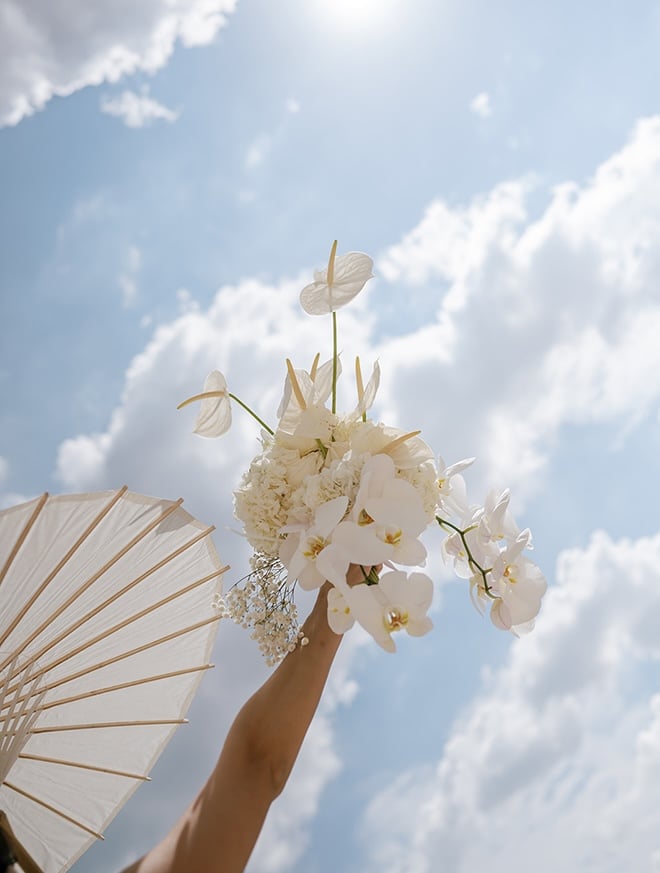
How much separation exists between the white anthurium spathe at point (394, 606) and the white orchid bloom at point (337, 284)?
0.81 m

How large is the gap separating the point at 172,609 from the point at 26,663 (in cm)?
60

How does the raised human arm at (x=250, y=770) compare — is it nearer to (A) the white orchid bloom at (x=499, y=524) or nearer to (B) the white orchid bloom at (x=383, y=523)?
(B) the white orchid bloom at (x=383, y=523)

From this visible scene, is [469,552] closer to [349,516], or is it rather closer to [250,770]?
[349,516]

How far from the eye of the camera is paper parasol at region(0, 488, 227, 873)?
Answer: 9.32 feet

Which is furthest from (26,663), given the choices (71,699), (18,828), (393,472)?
(393,472)

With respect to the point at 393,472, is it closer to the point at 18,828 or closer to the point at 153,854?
the point at 153,854

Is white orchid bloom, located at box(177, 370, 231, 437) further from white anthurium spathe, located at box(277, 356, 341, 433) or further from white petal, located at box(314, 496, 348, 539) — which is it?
white petal, located at box(314, 496, 348, 539)

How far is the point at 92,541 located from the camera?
2.93 m

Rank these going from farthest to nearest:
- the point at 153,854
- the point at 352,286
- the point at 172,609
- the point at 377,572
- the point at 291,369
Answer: the point at 172,609 < the point at 352,286 < the point at 291,369 < the point at 377,572 < the point at 153,854

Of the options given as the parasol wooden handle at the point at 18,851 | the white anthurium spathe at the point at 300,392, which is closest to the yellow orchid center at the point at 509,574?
the white anthurium spathe at the point at 300,392

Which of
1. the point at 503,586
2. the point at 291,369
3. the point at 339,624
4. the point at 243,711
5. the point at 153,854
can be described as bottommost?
the point at 153,854

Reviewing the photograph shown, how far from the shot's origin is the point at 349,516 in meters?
1.53

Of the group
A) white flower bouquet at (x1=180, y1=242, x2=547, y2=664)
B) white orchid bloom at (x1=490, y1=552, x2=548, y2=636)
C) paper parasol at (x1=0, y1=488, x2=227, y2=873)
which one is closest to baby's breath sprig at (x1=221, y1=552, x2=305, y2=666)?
white flower bouquet at (x1=180, y1=242, x2=547, y2=664)

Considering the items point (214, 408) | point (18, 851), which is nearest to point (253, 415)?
point (214, 408)
